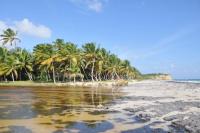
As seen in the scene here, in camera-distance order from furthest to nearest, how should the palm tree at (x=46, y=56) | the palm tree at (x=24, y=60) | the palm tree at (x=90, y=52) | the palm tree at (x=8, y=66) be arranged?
the palm tree at (x=90, y=52), the palm tree at (x=24, y=60), the palm tree at (x=46, y=56), the palm tree at (x=8, y=66)

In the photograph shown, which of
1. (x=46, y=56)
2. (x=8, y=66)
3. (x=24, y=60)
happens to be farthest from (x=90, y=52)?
(x=8, y=66)

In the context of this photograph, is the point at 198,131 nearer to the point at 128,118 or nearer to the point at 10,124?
the point at 128,118

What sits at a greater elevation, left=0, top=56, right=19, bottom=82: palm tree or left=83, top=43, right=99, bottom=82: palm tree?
left=83, top=43, right=99, bottom=82: palm tree

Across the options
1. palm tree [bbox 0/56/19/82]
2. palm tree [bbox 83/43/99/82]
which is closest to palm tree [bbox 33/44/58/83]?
palm tree [bbox 0/56/19/82]

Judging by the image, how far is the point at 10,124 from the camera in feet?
46.4

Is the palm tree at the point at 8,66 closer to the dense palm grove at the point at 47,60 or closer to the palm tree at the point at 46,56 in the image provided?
the dense palm grove at the point at 47,60

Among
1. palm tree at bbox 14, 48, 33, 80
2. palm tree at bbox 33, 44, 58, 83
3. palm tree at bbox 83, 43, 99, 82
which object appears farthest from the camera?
palm tree at bbox 83, 43, 99, 82

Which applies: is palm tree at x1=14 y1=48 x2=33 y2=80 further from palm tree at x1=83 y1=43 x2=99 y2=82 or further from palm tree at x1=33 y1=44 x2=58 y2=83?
palm tree at x1=83 y1=43 x2=99 y2=82

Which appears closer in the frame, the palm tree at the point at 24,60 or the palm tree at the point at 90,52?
the palm tree at the point at 24,60

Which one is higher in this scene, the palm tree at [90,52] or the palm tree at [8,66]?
the palm tree at [90,52]

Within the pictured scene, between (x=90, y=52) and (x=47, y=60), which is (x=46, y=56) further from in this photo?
(x=90, y=52)

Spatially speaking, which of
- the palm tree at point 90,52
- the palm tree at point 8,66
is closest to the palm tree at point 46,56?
the palm tree at point 8,66

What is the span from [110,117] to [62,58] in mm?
59108

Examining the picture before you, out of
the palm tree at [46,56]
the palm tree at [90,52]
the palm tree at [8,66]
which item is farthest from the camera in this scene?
the palm tree at [90,52]
